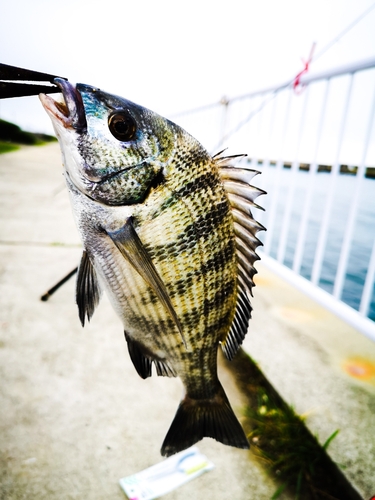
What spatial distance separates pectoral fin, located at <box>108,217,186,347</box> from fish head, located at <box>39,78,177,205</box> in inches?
2.7

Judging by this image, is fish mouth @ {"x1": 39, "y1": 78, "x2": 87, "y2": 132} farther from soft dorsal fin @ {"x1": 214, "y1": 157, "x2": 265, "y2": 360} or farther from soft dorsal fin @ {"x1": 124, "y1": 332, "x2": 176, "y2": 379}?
soft dorsal fin @ {"x1": 124, "y1": 332, "x2": 176, "y2": 379}

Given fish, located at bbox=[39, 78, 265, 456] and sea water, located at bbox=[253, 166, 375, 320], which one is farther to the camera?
sea water, located at bbox=[253, 166, 375, 320]

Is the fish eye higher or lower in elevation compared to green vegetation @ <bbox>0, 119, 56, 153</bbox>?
lower

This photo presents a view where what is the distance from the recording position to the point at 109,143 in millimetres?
639

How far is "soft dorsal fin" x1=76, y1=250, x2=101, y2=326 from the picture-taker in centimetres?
70

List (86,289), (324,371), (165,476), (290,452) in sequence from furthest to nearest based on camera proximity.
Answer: (324,371) → (290,452) → (165,476) → (86,289)

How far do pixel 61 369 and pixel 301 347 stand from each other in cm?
139

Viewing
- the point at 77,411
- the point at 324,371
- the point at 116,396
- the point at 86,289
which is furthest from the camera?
the point at 324,371

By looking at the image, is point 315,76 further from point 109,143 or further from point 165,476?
point 165,476

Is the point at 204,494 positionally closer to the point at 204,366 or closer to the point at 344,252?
the point at 204,366

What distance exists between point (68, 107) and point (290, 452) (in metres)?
1.52

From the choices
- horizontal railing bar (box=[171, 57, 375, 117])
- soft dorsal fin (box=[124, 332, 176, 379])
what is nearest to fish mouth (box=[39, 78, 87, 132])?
soft dorsal fin (box=[124, 332, 176, 379])

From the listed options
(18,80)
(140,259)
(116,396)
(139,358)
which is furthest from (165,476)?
(18,80)

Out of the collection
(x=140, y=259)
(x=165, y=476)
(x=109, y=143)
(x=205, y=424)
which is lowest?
(x=165, y=476)
